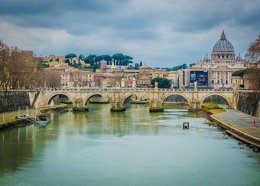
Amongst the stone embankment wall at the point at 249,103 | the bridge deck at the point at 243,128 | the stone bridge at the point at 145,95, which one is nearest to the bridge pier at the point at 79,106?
→ the stone bridge at the point at 145,95

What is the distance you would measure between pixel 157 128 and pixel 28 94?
26257mm

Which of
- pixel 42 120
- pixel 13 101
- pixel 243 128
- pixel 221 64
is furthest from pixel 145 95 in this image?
pixel 221 64

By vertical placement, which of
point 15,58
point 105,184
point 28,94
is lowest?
point 105,184

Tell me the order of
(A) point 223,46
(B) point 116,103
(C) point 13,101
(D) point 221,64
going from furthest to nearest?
(A) point 223,46, (D) point 221,64, (B) point 116,103, (C) point 13,101

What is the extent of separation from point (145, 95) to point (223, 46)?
107 m

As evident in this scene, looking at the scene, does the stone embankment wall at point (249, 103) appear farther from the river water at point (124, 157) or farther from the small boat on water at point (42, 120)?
the small boat on water at point (42, 120)

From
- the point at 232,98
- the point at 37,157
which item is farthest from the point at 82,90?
the point at 37,157

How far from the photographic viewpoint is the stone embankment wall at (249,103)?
52.2m

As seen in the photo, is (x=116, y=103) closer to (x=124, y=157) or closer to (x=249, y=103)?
(x=249, y=103)

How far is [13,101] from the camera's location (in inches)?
2413

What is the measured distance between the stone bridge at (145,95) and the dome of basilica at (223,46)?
10388 cm

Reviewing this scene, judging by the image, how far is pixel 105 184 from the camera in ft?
82.8

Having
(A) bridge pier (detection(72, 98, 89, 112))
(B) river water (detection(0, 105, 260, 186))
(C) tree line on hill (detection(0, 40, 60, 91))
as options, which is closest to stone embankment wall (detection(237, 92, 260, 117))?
(B) river water (detection(0, 105, 260, 186))

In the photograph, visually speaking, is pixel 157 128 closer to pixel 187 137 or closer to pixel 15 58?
pixel 187 137
